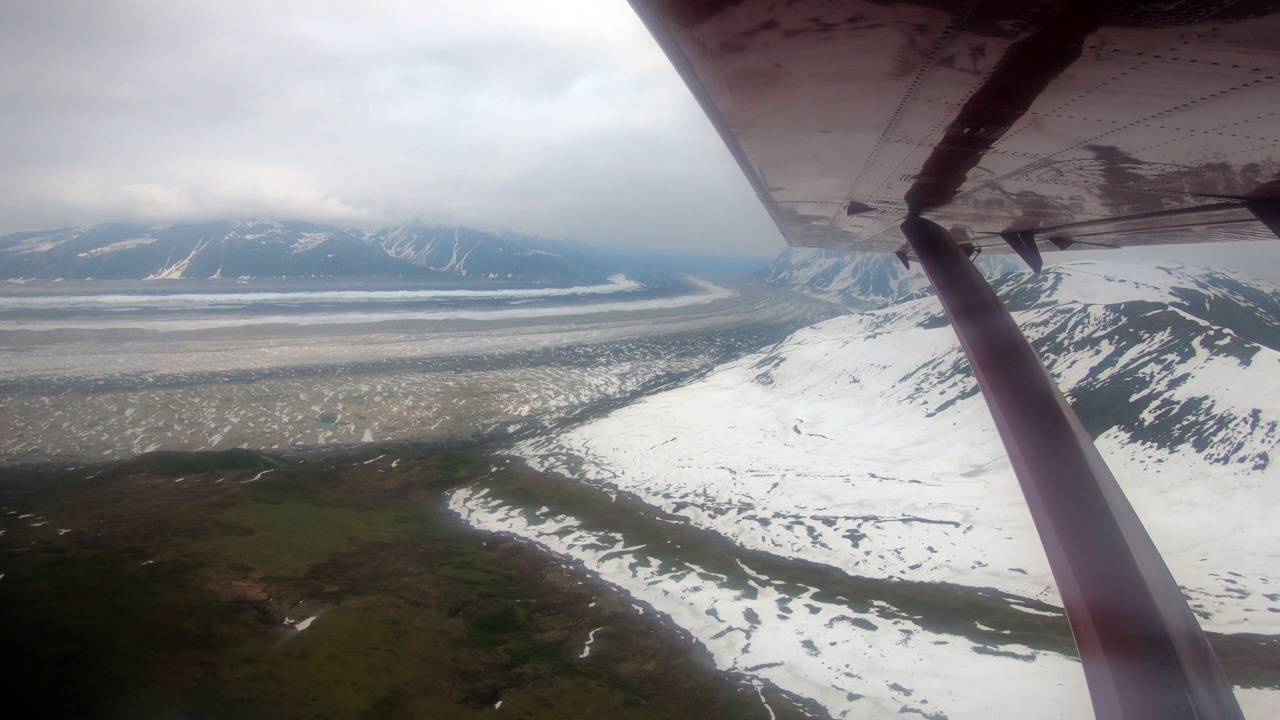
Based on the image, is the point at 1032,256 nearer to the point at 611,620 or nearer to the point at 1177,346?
the point at 611,620

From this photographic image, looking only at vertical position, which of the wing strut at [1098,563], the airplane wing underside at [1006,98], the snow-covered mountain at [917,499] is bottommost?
Result: the snow-covered mountain at [917,499]

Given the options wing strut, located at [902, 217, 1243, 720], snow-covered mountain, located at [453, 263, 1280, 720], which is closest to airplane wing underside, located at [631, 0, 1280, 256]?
wing strut, located at [902, 217, 1243, 720]

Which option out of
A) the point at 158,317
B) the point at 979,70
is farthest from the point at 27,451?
the point at 158,317

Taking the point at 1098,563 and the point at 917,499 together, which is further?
the point at 917,499

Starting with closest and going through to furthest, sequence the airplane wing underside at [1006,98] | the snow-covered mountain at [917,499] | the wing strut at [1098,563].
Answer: the airplane wing underside at [1006,98] → the wing strut at [1098,563] → the snow-covered mountain at [917,499]

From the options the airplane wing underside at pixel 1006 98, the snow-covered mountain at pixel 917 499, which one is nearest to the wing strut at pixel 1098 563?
the airplane wing underside at pixel 1006 98

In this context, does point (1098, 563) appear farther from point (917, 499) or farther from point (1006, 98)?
point (917, 499)

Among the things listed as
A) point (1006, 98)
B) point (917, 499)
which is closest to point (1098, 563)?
point (1006, 98)

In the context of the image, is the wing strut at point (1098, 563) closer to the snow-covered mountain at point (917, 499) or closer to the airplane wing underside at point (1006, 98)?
the airplane wing underside at point (1006, 98)
